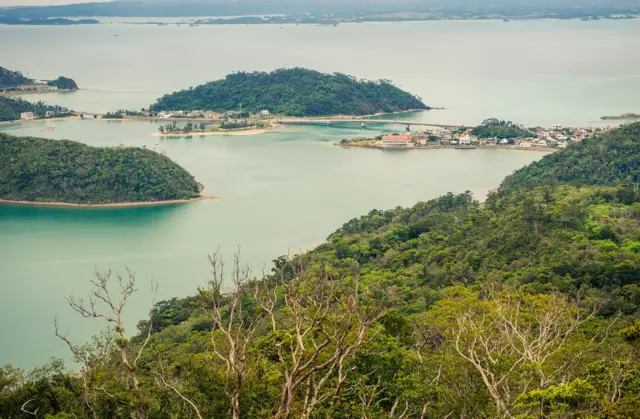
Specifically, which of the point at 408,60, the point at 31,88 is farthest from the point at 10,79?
the point at 408,60

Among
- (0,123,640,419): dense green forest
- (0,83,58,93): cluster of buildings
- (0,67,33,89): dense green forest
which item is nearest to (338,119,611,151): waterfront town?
(0,123,640,419): dense green forest

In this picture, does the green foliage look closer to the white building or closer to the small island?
the small island

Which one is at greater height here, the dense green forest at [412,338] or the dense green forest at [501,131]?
the dense green forest at [501,131]

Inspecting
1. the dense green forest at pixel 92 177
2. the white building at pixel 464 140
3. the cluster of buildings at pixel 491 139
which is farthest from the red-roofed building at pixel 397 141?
the dense green forest at pixel 92 177

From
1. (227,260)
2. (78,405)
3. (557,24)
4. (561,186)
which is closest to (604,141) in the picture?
(561,186)

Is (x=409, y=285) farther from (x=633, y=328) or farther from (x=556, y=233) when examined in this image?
(x=633, y=328)

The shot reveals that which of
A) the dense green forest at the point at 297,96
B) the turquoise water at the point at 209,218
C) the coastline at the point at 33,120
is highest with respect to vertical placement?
the dense green forest at the point at 297,96

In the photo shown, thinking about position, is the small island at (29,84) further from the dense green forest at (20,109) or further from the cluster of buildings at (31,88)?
the dense green forest at (20,109)
